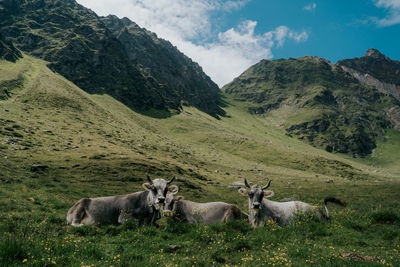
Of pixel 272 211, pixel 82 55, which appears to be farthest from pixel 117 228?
pixel 82 55

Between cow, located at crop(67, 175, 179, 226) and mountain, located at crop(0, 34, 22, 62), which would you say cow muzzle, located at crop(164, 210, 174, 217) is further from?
mountain, located at crop(0, 34, 22, 62)

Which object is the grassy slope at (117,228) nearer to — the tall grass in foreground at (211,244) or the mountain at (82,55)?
the tall grass in foreground at (211,244)

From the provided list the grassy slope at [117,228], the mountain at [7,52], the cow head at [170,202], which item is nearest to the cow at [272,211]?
the grassy slope at [117,228]

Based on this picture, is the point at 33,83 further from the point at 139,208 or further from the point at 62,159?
the point at 139,208

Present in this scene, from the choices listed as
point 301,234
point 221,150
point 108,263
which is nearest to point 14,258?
point 108,263

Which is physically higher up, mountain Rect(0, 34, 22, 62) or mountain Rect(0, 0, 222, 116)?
mountain Rect(0, 0, 222, 116)

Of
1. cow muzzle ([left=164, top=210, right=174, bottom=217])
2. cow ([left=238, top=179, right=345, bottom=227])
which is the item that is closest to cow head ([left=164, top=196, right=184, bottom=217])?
→ cow muzzle ([left=164, top=210, right=174, bottom=217])

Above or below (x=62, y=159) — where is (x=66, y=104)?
above

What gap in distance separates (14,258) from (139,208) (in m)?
6.25

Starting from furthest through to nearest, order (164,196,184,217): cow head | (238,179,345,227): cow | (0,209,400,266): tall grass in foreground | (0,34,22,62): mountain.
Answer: (0,34,22,62): mountain → (164,196,184,217): cow head → (238,179,345,227): cow → (0,209,400,266): tall grass in foreground

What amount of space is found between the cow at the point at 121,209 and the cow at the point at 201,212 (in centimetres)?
84

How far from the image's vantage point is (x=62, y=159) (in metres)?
32.0

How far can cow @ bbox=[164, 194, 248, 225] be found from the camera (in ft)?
37.2

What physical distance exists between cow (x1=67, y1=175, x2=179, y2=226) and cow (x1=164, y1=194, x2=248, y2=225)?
0.84m
